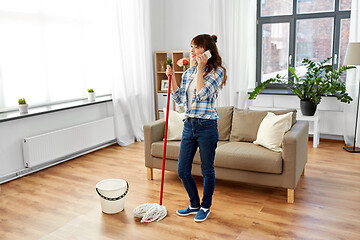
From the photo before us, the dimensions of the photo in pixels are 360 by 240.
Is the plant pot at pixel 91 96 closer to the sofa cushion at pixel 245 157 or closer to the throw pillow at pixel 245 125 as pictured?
the sofa cushion at pixel 245 157

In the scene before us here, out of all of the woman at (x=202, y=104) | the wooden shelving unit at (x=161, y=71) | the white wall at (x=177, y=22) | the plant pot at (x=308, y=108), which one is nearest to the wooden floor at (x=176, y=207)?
the woman at (x=202, y=104)

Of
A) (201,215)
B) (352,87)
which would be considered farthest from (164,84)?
(201,215)

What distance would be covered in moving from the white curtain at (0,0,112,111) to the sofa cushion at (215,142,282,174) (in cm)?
236

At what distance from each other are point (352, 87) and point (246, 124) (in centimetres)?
209

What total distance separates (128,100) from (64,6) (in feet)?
4.97

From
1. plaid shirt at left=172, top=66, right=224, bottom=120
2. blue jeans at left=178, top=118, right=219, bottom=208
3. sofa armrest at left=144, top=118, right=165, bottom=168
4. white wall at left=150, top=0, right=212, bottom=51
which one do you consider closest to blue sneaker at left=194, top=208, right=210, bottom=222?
blue jeans at left=178, top=118, right=219, bottom=208

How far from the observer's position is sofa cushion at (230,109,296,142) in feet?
11.8

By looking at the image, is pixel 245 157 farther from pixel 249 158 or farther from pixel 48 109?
pixel 48 109

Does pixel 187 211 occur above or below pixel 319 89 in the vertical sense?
below

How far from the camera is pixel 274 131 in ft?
10.8

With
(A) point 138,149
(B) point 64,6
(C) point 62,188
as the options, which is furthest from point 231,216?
(B) point 64,6

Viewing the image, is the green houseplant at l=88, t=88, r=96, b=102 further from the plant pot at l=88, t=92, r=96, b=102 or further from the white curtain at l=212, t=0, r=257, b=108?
the white curtain at l=212, t=0, r=257, b=108

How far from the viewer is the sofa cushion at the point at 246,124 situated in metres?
3.59

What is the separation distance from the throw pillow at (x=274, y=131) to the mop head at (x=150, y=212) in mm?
1113
